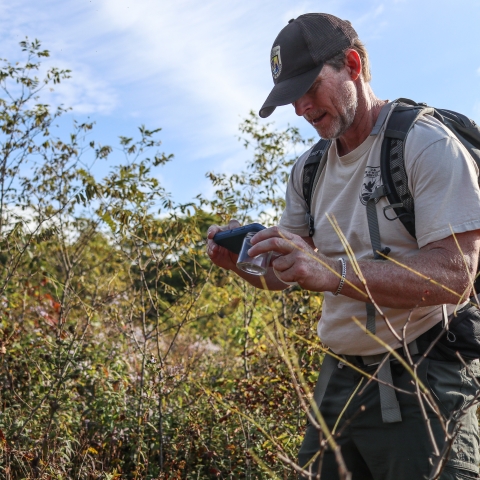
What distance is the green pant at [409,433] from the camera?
1970mm

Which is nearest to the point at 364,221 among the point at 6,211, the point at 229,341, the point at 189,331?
the point at 6,211

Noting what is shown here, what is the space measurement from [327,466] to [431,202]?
994 millimetres

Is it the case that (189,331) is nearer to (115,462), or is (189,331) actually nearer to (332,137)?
(115,462)

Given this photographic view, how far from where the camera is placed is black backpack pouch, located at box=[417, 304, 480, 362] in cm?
203

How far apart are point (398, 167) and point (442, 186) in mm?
184

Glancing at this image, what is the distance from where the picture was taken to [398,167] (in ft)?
6.73

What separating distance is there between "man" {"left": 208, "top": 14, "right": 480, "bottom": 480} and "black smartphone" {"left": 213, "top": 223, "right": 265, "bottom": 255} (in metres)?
0.06

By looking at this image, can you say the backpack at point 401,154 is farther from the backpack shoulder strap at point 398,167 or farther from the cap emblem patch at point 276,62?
the cap emblem patch at point 276,62

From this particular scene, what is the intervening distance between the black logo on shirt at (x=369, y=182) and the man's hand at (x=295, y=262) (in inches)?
13.8

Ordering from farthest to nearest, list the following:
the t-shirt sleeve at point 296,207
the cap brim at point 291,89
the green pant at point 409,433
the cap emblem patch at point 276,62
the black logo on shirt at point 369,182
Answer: the t-shirt sleeve at point 296,207
the cap emblem patch at point 276,62
the cap brim at point 291,89
the black logo on shirt at point 369,182
the green pant at point 409,433

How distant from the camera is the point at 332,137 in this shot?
7.52ft

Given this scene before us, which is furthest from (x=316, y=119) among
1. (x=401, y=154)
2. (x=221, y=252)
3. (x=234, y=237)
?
(x=221, y=252)

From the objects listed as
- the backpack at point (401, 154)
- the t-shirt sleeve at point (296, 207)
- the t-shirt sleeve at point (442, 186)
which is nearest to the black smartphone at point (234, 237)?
the t-shirt sleeve at point (296, 207)

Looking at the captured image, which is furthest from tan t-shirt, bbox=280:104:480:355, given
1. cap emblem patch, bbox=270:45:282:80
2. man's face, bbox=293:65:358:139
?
cap emblem patch, bbox=270:45:282:80
